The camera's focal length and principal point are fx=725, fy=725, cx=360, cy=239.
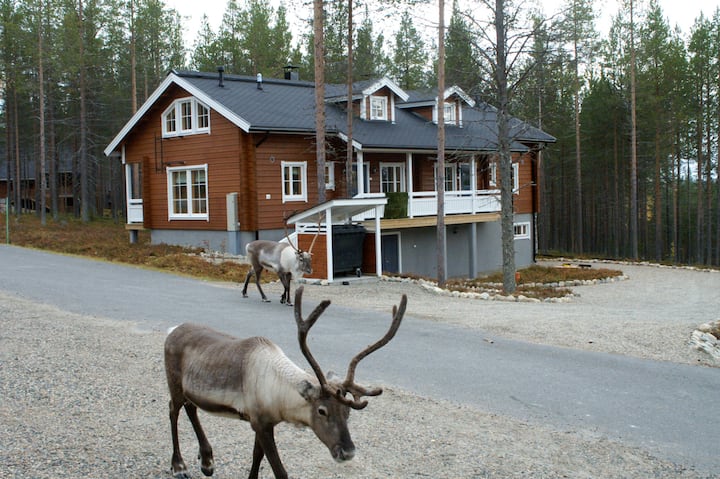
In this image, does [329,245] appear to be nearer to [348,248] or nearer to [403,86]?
[348,248]

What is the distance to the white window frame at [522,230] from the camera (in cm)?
3470

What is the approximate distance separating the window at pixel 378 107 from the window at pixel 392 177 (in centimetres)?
207

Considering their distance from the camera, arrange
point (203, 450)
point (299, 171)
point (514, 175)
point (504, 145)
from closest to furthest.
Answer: point (203, 450), point (504, 145), point (299, 171), point (514, 175)

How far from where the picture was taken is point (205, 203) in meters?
26.7

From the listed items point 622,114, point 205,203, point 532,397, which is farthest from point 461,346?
point 622,114

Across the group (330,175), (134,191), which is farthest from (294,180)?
(134,191)

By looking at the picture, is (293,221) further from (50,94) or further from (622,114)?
(622,114)

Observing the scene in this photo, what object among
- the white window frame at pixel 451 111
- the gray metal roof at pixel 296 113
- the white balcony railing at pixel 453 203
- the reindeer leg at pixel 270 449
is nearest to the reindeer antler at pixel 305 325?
the reindeer leg at pixel 270 449

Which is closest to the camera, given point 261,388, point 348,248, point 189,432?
point 261,388

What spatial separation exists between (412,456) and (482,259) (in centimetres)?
2691

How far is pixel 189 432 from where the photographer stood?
265 inches

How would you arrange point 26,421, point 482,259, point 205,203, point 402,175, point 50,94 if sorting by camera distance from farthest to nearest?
point 50,94, point 482,259, point 402,175, point 205,203, point 26,421

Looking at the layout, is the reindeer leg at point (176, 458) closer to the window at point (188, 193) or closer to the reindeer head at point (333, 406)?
the reindeer head at point (333, 406)

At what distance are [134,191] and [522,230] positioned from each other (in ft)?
59.2
